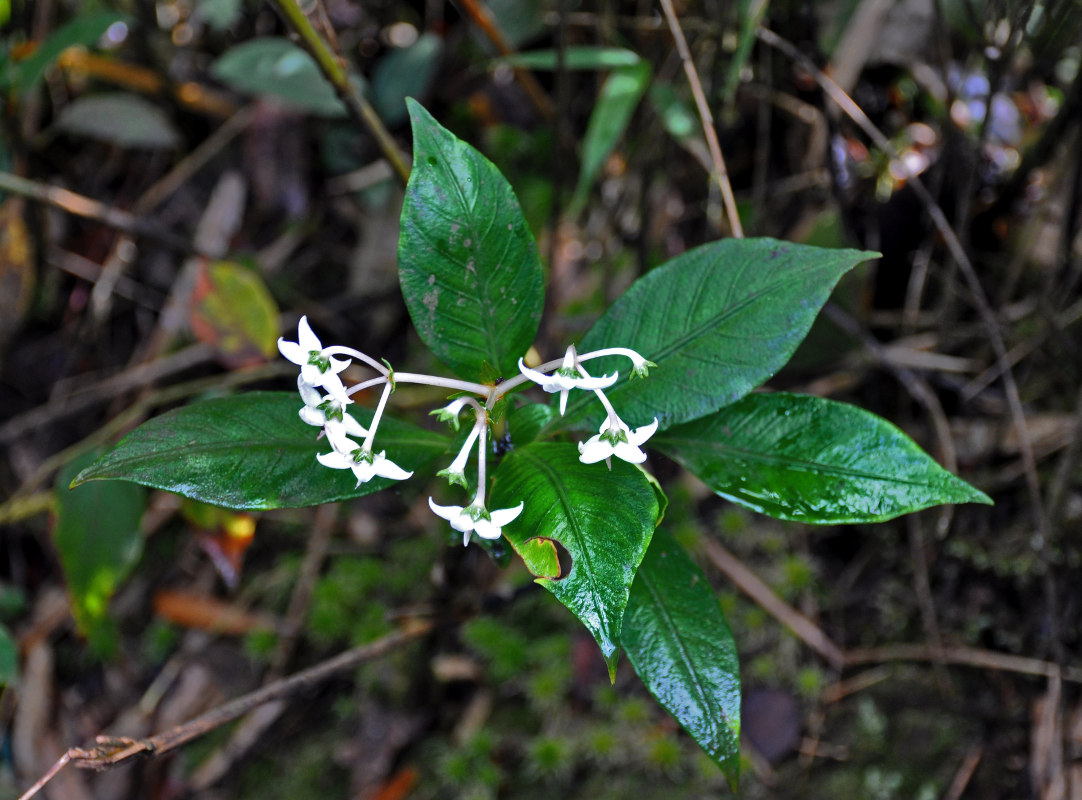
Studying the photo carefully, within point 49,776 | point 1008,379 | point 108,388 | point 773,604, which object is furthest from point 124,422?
point 1008,379

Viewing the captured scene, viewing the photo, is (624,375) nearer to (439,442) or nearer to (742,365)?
(742,365)

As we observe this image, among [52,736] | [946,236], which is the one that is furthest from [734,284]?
[52,736]

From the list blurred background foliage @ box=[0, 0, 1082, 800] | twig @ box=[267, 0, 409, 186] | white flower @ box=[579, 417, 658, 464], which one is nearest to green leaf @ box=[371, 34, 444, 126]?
blurred background foliage @ box=[0, 0, 1082, 800]

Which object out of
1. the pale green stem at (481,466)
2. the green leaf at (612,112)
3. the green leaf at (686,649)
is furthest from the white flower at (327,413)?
the green leaf at (612,112)

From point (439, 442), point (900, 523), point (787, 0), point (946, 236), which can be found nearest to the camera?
point (439, 442)

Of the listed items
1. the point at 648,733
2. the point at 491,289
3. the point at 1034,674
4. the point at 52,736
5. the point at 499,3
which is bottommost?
the point at 52,736
